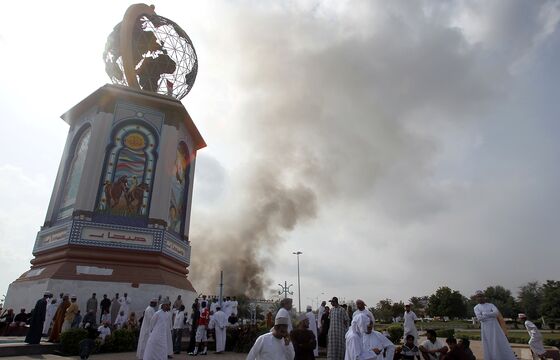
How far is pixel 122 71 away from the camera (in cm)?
2391

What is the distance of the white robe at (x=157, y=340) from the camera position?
8.53 metres

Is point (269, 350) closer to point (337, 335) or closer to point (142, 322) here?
point (337, 335)

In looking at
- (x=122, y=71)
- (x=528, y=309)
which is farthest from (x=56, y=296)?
(x=528, y=309)

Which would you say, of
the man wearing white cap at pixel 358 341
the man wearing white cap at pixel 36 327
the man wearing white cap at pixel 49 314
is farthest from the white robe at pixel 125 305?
the man wearing white cap at pixel 358 341

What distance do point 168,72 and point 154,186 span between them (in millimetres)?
8760

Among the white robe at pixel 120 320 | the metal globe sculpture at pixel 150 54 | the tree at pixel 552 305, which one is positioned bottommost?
the white robe at pixel 120 320

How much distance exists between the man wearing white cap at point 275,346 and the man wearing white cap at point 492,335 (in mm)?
5943

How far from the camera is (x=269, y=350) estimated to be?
4.53m

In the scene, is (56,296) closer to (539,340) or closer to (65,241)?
(65,241)

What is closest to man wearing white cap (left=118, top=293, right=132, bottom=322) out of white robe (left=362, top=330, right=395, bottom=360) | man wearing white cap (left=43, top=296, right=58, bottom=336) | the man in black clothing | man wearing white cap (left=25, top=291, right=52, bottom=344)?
the man in black clothing

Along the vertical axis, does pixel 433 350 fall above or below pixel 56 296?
below

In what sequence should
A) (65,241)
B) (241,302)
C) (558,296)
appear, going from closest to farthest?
(65,241)
(558,296)
(241,302)

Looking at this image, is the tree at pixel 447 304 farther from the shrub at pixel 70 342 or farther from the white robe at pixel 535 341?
the shrub at pixel 70 342

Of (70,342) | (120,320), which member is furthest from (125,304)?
(70,342)
